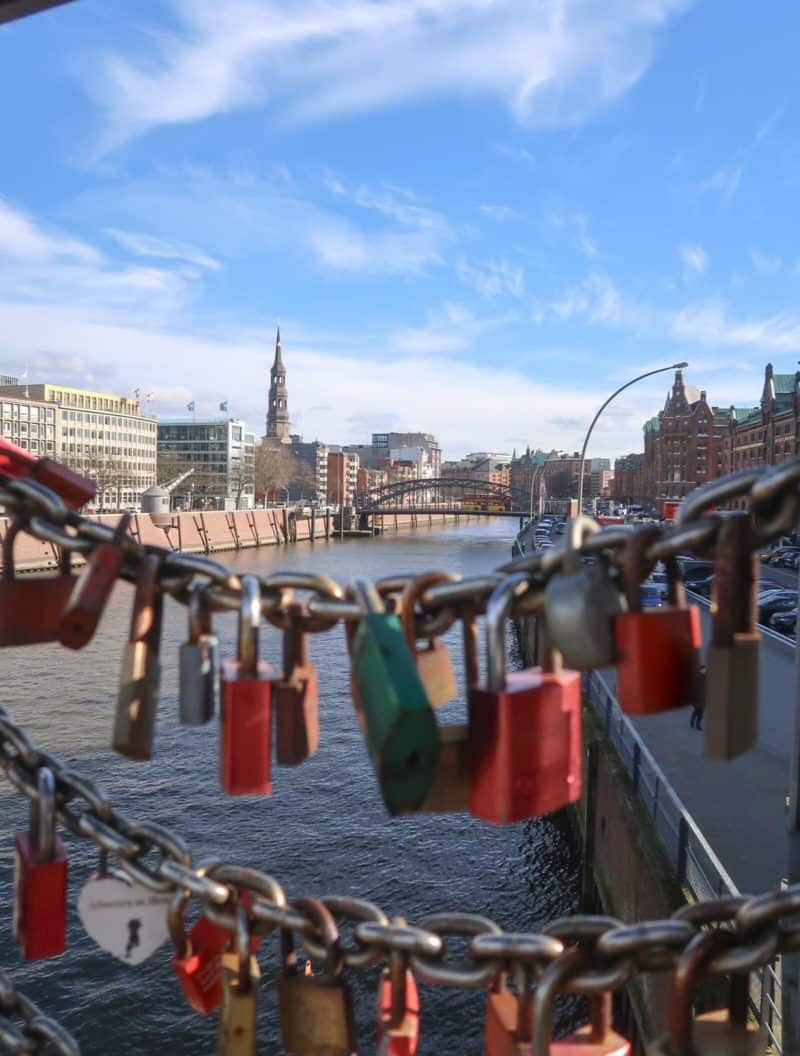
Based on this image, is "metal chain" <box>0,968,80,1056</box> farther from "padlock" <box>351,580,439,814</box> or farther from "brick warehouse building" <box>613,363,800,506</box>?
"brick warehouse building" <box>613,363,800,506</box>

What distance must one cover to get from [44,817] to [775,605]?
92.9ft

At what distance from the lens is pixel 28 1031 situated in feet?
6.12

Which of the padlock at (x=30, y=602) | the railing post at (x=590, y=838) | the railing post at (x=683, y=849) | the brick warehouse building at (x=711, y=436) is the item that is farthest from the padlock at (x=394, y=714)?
the brick warehouse building at (x=711, y=436)

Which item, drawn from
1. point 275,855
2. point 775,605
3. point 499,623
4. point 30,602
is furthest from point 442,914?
point 775,605

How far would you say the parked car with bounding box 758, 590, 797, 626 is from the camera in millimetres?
26469

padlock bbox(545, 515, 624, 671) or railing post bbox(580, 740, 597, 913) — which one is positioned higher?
padlock bbox(545, 515, 624, 671)

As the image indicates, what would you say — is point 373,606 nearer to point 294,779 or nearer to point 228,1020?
point 228,1020

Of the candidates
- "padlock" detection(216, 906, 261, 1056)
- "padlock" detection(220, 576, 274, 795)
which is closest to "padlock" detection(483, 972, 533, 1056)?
"padlock" detection(216, 906, 261, 1056)

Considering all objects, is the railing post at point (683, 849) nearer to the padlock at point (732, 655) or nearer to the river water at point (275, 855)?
the river water at point (275, 855)

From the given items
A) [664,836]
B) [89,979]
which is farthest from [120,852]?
[89,979]

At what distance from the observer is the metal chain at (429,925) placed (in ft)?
4.33

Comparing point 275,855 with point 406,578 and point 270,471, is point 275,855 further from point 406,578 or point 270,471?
point 270,471

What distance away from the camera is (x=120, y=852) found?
1666 millimetres

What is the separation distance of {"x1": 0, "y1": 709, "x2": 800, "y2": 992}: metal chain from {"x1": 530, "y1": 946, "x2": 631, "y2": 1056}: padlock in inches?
0.7
